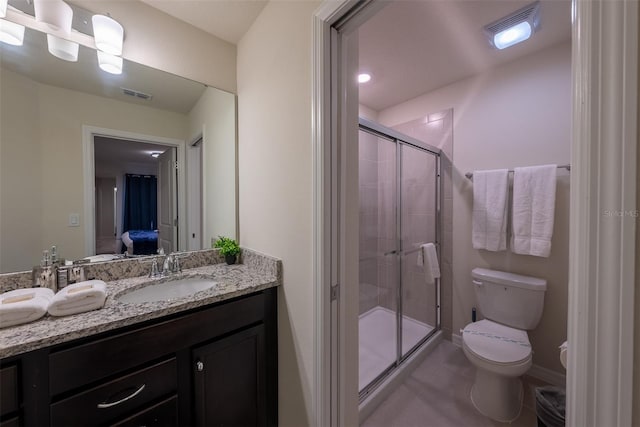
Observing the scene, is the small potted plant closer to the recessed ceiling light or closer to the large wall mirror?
the large wall mirror

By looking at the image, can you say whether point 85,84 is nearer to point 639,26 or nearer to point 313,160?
point 313,160

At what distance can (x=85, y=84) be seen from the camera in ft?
4.12

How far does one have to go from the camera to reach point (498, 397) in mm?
1516

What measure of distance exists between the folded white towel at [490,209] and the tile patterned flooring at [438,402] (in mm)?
988

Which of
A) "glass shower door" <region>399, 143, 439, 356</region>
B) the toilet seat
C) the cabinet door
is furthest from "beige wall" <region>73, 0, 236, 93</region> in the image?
the toilet seat

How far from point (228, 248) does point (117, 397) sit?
835mm

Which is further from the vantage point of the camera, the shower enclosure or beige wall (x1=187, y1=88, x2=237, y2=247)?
the shower enclosure

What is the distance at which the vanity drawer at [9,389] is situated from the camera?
70 centimetres

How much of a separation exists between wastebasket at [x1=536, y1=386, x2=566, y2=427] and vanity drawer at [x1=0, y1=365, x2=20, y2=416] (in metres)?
2.11

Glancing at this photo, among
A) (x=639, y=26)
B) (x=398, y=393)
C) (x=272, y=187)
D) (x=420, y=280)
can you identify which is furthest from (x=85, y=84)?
(x=420, y=280)

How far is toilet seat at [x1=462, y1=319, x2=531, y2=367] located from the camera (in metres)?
1.46

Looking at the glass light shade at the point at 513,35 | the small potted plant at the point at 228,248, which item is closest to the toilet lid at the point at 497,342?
the small potted plant at the point at 228,248

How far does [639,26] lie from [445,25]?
1465mm

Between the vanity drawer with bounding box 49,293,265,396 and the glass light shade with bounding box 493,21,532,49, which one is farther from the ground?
the glass light shade with bounding box 493,21,532,49
